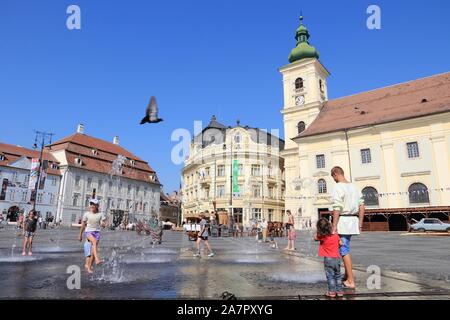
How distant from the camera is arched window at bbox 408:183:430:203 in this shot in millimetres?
34250

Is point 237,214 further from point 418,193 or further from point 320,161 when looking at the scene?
point 418,193

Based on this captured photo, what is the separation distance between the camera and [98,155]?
60.2m

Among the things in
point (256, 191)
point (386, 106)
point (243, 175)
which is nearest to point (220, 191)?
point (243, 175)

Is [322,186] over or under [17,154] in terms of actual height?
under

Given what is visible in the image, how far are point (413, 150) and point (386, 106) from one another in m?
7.04

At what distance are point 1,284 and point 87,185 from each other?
55.3m

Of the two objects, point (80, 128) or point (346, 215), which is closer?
point (346, 215)

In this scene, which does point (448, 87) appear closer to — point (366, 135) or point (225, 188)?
point (366, 135)

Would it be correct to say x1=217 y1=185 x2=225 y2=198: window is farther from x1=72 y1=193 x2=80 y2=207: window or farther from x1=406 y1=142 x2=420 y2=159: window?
x1=406 y1=142 x2=420 y2=159: window

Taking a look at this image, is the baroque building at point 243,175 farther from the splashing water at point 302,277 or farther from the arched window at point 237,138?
the splashing water at point 302,277

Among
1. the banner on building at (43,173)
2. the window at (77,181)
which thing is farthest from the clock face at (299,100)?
the window at (77,181)

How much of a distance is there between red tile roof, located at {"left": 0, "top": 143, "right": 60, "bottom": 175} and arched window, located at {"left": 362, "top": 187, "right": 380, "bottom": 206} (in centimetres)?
4616
